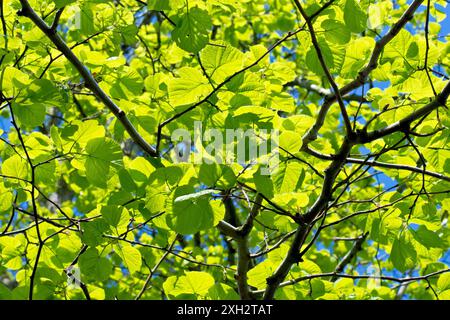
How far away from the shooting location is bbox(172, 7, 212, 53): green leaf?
169cm

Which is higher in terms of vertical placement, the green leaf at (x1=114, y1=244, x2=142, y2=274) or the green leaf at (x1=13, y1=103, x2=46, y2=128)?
the green leaf at (x1=13, y1=103, x2=46, y2=128)

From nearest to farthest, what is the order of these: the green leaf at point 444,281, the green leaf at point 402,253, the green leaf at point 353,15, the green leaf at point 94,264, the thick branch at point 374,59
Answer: the green leaf at point 353,15
the thick branch at point 374,59
the green leaf at point 402,253
the green leaf at point 94,264
the green leaf at point 444,281

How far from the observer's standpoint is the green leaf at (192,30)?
1693mm

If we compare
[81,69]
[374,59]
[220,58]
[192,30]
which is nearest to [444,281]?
[374,59]

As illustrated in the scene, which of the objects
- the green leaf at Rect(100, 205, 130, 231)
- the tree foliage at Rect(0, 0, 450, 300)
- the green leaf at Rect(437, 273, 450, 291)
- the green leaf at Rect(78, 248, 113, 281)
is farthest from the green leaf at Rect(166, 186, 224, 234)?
the green leaf at Rect(437, 273, 450, 291)

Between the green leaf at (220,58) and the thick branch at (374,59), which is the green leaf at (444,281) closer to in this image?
the thick branch at (374,59)

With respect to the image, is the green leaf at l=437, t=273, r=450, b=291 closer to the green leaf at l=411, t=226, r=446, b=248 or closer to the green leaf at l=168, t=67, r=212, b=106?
the green leaf at l=411, t=226, r=446, b=248

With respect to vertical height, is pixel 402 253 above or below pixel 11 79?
below

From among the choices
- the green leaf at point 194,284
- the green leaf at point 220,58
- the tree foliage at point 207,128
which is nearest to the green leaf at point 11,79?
the tree foliage at point 207,128

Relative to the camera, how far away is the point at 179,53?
216cm

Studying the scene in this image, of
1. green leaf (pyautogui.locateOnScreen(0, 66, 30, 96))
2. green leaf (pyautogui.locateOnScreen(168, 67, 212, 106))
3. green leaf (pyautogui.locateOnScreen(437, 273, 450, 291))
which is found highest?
green leaf (pyautogui.locateOnScreen(0, 66, 30, 96))

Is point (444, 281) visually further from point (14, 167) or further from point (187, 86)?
point (14, 167)

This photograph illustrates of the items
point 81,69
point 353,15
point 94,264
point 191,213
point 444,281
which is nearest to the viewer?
point 191,213

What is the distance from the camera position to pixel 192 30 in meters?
1.71
